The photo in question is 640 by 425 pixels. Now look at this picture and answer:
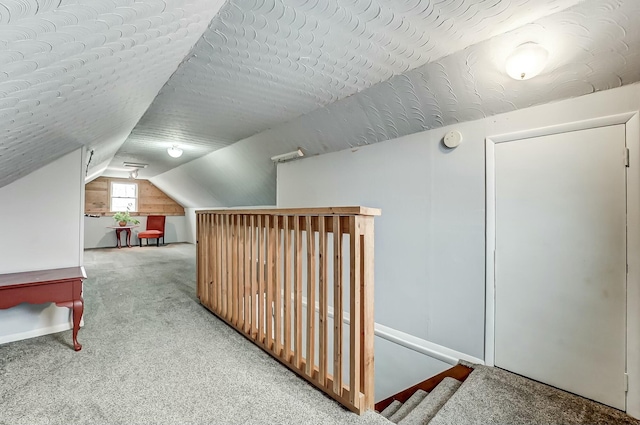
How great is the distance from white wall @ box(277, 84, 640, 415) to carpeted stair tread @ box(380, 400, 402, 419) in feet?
1.11

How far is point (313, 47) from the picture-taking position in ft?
5.65

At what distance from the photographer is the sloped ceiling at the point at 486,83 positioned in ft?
4.42

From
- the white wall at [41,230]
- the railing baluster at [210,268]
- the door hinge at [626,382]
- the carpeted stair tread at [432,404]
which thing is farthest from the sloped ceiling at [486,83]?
the white wall at [41,230]

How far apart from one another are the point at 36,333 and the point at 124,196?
686 centimetres

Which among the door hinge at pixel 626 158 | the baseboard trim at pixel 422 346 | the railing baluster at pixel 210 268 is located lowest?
the baseboard trim at pixel 422 346

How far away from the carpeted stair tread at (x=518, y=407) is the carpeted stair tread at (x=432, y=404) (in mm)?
112

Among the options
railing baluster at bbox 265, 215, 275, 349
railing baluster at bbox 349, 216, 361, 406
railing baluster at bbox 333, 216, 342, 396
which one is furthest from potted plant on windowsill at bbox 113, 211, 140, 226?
railing baluster at bbox 349, 216, 361, 406

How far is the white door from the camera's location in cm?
157

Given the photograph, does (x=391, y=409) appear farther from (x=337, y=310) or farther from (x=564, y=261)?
(x=564, y=261)

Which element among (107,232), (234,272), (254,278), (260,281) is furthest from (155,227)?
(260,281)

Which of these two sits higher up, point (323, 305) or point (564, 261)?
point (564, 261)

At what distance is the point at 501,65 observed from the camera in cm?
165

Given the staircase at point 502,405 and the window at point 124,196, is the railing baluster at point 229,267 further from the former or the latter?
the window at point 124,196

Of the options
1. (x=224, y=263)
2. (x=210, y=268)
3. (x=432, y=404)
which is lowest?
(x=432, y=404)
